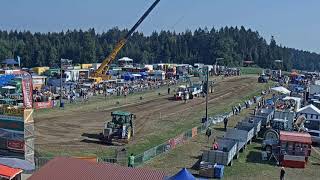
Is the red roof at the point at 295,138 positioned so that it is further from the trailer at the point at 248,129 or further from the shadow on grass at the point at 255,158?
the trailer at the point at 248,129

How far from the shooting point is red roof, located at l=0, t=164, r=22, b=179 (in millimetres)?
18000

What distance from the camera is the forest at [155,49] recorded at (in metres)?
141

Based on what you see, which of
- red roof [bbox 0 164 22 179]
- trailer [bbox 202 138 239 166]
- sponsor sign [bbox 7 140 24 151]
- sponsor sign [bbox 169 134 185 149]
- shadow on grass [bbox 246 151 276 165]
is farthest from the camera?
sponsor sign [bbox 169 134 185 149]

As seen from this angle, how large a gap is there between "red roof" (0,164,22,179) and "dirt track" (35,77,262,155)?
11.9 m

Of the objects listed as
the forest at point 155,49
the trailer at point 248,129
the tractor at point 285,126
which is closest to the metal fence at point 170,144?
the trailer at point 248,129

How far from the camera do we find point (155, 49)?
572 feet

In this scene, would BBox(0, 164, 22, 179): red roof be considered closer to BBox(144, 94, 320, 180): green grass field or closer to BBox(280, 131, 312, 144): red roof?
BBox(144, 94, 320, 180): green grass field

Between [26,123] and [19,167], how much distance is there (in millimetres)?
5539

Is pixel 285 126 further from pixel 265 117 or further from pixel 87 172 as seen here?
pixel 87 172

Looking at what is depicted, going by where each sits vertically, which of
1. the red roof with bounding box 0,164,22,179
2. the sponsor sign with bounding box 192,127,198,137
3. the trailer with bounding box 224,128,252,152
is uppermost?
the red roof with bounding box 0,164,22,179

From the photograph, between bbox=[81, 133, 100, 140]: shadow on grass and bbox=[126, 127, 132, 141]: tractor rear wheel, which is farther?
bbox=[81, 133, 100, 140]: shadow on grass

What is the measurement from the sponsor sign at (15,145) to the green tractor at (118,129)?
8279 millimetres

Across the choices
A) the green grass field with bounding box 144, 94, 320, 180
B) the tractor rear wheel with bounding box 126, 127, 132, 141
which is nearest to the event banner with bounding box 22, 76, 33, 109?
the green grass field with bounding box 144, 94, 320, 180

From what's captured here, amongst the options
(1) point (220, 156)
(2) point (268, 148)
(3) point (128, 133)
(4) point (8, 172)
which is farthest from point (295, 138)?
(4) point (8, 172)
